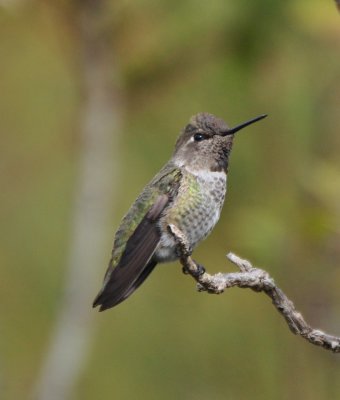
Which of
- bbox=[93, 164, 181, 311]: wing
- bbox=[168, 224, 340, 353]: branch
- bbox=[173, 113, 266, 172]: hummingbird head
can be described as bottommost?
bbox=[168, 224, 340, 353]: branch

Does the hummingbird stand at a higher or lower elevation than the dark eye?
lower

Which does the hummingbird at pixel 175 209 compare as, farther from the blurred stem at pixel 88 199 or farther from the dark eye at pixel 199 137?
the blurred stem at pixel 88 199

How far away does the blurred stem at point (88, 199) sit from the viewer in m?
6.45

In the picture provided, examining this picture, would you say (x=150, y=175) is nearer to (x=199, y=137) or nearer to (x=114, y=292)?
(x=199, y=137)

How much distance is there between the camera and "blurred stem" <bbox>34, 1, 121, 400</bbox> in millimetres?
6453

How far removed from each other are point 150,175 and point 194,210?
3.61 meters

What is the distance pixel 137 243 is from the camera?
4453 millimetres

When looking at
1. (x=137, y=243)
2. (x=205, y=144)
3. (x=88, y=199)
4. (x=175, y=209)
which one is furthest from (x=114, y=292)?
(x=88, y=199)

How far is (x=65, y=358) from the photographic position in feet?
21.3

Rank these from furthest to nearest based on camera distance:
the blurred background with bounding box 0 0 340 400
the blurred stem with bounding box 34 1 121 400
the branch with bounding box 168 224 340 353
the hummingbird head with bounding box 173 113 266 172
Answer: the blurred stem with bounding box 34 1 121 400
the blurred background with bounding box 0 0 340 400
the hummingbird head with bounding box 173 113 266 172
the branch with bounding box 168 224 340 353

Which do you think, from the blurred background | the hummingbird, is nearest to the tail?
the hummingbird

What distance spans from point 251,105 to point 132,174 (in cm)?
207

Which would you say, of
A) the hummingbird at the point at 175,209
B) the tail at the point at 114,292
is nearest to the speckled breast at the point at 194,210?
the hummingbird at the point at 175,209

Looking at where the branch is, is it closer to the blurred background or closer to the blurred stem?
the blurred background
